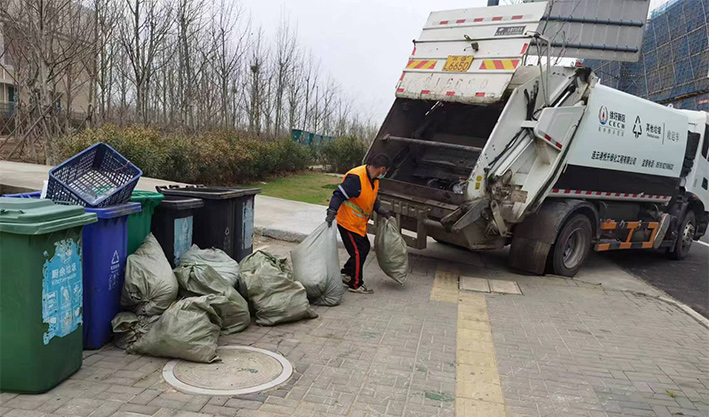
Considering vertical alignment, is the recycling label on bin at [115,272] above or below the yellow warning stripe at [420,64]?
below

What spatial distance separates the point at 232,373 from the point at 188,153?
8421mm

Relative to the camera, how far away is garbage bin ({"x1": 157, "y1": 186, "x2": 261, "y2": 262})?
4711mm

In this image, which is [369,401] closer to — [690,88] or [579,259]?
[579,259]

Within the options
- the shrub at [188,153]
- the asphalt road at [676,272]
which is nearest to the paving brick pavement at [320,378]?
the asphalt road at [676,272]

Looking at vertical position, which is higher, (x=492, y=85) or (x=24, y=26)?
(x=24, y=26)

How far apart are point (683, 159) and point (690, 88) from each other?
2665 centimetres

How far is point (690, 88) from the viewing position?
98.3 ft

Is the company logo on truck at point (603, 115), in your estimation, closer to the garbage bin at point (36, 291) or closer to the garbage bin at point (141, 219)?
the garbage bin at point (141, 219)

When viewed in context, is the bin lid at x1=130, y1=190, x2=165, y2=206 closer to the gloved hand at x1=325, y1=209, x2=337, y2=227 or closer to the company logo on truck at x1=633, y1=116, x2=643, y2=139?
the gloved hand at x1=325, y1=209, x2=337, y2=227

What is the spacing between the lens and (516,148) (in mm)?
6051

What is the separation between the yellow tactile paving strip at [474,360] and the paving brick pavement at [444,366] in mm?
12

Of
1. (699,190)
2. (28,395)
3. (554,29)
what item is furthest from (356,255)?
(554,29)

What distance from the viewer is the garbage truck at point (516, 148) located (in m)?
6.01

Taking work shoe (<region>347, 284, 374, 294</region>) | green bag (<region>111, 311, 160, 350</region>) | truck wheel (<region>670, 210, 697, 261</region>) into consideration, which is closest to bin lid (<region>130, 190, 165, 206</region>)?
green bag (<region>111, 311, 160, 350</region>)
